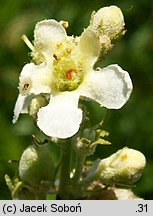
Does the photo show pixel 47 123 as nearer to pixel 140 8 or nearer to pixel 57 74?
pixel 57 74

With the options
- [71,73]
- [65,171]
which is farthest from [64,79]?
[65,171]

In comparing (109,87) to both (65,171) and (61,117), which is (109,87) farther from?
(65,171)

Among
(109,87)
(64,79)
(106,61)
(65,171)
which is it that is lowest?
(65,171)

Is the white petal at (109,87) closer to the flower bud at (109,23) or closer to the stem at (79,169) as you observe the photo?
the flower bud at (109,23)

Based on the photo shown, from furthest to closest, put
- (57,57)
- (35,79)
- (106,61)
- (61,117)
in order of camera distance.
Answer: (106,61), (57,57), (35,79), (61,117)

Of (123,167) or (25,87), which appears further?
(123,167)

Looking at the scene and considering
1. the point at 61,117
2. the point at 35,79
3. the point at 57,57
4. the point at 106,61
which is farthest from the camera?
the point at 106,61
